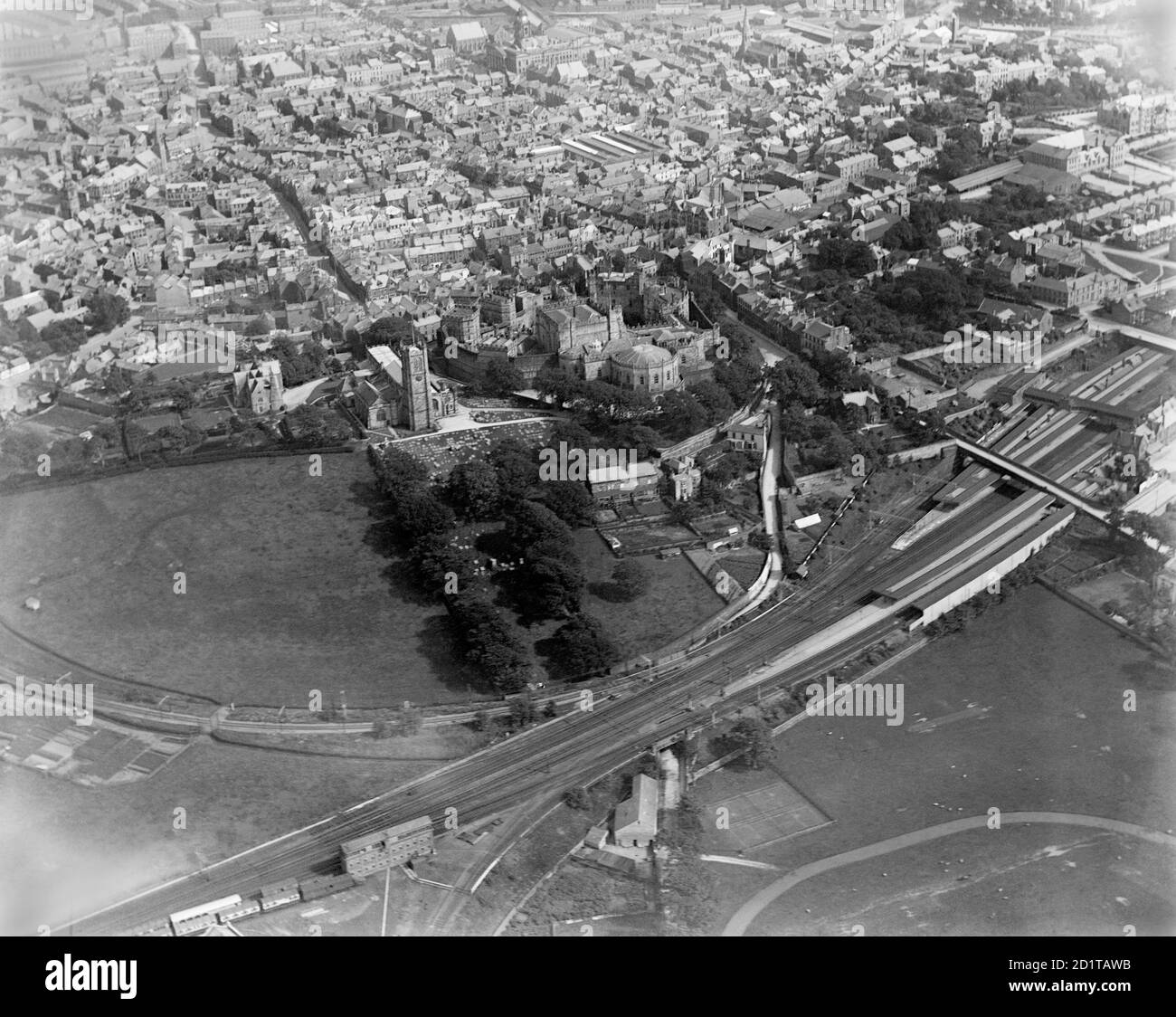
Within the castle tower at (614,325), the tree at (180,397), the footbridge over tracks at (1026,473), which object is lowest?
the tree at (180,397)

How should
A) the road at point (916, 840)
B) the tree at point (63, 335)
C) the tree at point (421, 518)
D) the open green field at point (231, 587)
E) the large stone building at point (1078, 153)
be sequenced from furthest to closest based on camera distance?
the large stone building at point (1078, 153), the tree at point (63, 335), the tree at point (421, 518), the open green field at point (231, 587), the road at point (916, 840)

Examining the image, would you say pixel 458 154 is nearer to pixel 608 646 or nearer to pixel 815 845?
pixel 608 646

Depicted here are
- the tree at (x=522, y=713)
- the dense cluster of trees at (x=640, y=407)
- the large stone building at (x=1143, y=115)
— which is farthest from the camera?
the large stone building at (x=1143, y=115)

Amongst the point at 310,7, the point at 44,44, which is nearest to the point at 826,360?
the point at 44,44

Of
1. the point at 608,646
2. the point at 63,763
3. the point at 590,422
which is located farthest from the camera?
the point at 590,422

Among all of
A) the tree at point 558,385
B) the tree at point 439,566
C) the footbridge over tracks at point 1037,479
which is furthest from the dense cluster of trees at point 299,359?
the footbridge over tracks at point 1037,479

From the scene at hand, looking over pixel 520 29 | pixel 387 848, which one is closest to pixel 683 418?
pixel 387 848

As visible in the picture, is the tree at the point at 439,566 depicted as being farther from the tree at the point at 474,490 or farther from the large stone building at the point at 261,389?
the large stone building at the point at 261,389
